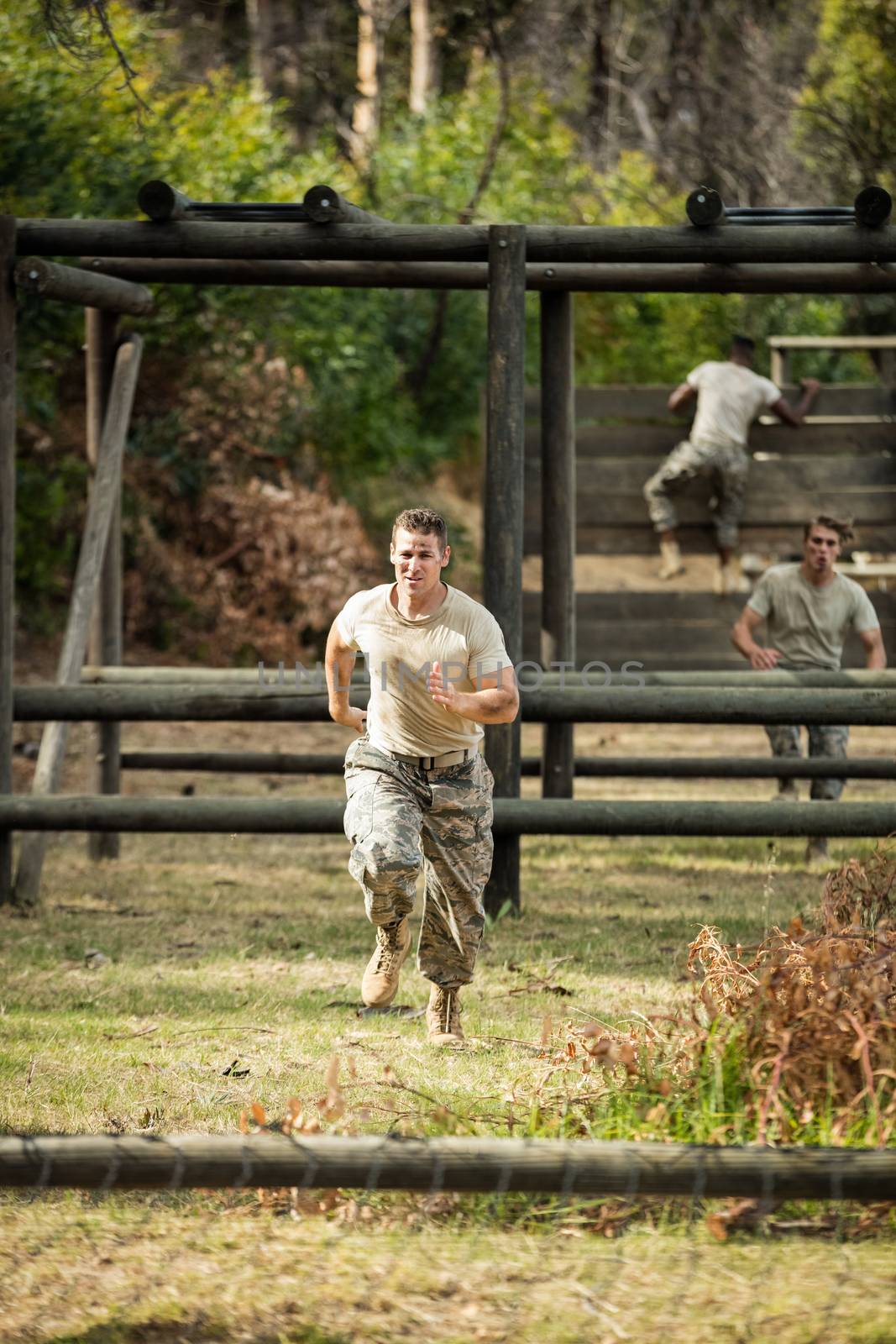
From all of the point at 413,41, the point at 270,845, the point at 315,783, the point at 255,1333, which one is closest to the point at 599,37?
the point at 413,41

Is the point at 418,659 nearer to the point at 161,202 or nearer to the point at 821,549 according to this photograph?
the point at 161,202

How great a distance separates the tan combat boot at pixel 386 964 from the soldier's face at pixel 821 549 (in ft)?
14.9

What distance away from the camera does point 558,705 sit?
24.3 feet

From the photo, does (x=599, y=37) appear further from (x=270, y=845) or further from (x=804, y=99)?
(x=270, y=845)

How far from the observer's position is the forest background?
576 inches

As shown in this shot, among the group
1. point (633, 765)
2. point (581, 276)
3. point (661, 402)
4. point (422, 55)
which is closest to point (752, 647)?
point (633, 765)

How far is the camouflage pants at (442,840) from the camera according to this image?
527cm

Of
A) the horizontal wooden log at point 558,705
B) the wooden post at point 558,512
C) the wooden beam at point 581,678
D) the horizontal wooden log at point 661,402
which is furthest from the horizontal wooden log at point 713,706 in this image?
the horizontal wooden log at point 661,402

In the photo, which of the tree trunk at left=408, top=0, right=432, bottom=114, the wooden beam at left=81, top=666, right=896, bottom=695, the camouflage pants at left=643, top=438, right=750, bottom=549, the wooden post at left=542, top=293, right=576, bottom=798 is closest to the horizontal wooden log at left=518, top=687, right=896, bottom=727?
the wooden beam at left=81, top=666, right=896, bottom=695

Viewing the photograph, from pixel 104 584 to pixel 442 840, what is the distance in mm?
4516

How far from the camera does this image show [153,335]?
15117 millimetres

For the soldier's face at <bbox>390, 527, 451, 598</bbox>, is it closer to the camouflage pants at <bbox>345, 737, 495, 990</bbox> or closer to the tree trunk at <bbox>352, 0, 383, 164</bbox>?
the camouflage pants at <bbox>345, 737, 495, 990</bbox>

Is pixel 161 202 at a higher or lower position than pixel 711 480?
lower

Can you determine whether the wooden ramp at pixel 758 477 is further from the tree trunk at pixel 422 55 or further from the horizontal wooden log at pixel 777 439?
the tree trunk at pixel 422 55
